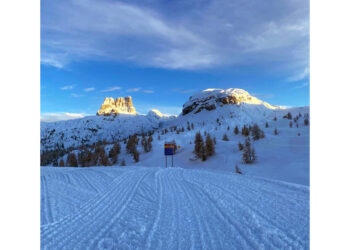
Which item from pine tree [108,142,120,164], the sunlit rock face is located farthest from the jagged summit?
the sunlit rock face

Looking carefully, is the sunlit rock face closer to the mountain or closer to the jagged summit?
the mountain

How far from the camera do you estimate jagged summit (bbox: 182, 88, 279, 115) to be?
132 feet

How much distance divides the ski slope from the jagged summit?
38.2 meters

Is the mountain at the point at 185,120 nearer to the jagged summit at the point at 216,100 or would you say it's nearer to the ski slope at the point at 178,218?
the jagged summit at the point at 216,100

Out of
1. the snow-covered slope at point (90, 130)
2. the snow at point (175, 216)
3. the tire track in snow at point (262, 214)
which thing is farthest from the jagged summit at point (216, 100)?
the snow at point (175, 216)

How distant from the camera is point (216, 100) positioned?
42562 mm

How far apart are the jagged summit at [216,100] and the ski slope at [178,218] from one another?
1504 inches

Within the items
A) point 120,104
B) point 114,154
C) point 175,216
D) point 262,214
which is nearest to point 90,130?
point 120,104

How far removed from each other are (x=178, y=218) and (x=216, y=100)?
42281mm

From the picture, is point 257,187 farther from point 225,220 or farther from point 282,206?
point 225,220

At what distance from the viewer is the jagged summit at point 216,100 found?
4016 cm

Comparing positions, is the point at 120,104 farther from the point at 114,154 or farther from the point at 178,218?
the point at 178,218
